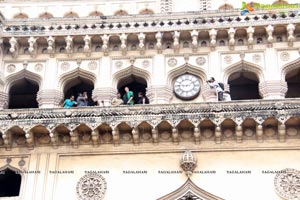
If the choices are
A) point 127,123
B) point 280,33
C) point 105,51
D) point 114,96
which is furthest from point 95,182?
point 280,33

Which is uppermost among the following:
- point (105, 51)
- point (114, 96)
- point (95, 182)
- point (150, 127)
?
point (105, 51)

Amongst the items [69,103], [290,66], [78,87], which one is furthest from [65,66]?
[290,66]

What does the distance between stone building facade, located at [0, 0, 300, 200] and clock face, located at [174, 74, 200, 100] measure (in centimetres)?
4

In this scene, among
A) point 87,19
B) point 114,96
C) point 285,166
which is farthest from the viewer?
point 87,19

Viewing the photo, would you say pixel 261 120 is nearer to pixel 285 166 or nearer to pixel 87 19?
pixel 285 166

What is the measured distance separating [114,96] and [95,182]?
10.8ft

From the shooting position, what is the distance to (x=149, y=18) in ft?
73.9

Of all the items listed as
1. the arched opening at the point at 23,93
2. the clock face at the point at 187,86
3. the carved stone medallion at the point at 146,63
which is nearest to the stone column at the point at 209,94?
the clock face at the point at 187,86

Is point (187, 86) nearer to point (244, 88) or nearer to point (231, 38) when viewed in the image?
point (231, 38)

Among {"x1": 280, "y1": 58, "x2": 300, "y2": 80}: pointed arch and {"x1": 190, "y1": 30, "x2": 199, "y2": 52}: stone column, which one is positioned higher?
{"x1": 190, "y1": 30, "x2": 199, "y2": 52}: stone column

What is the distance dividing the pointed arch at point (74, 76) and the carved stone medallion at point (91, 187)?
3.74m

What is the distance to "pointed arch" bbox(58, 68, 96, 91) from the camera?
2177 centimetres

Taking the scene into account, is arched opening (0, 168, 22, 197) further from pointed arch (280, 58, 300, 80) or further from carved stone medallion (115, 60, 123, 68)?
pointed arch (280, 58, 300, 80)

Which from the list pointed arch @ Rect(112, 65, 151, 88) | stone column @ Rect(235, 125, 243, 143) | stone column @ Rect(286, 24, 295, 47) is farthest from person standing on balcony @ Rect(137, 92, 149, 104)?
stone column @ Rect(286, 24, 295, 47)
